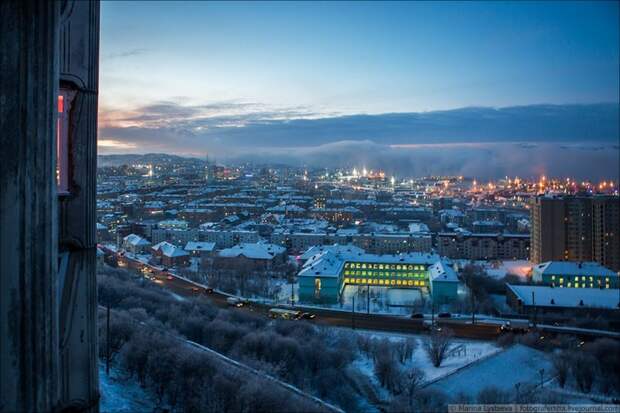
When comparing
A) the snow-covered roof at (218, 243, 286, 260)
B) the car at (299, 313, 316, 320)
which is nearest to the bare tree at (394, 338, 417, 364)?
the car at (299, 313, 316, 320)

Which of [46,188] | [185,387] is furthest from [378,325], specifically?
[46,188]

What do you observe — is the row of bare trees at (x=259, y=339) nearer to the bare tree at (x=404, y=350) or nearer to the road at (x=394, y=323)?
the bare tree at (x=404, y=350)

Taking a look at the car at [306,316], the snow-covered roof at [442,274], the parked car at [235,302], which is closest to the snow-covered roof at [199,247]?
the parked car at [235,302]

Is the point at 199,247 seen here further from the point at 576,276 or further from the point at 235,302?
the point at 576,276

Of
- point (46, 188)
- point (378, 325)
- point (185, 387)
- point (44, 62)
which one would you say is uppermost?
point (44, 62)

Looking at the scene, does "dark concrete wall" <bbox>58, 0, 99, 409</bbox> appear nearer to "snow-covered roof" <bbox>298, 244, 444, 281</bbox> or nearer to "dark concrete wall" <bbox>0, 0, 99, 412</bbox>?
"dark concrete wall" <bbox>0, 0, 99, 412</bbox>

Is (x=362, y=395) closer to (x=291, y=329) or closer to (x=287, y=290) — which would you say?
(x=291, y=329)

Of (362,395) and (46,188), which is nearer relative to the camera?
(46,188)
